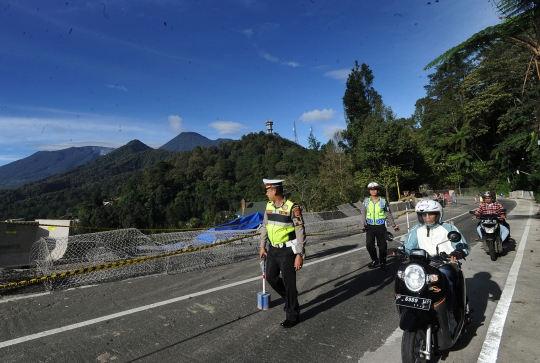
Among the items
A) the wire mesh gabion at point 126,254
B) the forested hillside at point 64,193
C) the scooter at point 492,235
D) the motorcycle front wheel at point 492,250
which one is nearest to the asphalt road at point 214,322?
the wire mesh gabion at point 126,254

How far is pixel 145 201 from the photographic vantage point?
7569 centimetres

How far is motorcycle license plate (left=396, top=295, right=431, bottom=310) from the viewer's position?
2.87 meters

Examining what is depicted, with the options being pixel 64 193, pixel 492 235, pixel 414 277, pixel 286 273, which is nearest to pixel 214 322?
pixel 286 273

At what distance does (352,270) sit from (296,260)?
333 cm

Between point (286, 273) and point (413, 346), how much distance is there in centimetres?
177

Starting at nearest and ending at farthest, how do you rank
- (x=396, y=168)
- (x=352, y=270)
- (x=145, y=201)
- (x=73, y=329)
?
(x=73, y=329), (x=352, y=270), (x=396, y=168), (x=145, y=201)

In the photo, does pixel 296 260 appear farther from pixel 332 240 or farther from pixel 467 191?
pixel 467 191

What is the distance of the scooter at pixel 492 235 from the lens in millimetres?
7688

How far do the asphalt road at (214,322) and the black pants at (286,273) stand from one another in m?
0.24

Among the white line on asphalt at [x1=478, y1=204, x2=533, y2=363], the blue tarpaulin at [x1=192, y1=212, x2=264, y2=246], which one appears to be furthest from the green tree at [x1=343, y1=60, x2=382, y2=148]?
the white line on asphalt at [x1=478, y1=204, x2=533, y2=363]

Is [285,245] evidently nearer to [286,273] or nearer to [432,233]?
[286,273]

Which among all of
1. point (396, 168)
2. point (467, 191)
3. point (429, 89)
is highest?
point (429, 89)

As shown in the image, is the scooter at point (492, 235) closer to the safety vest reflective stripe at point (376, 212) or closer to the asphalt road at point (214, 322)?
the asphalt road at point (214, 322)

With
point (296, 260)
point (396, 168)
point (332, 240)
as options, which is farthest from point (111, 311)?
point (396, 168)
